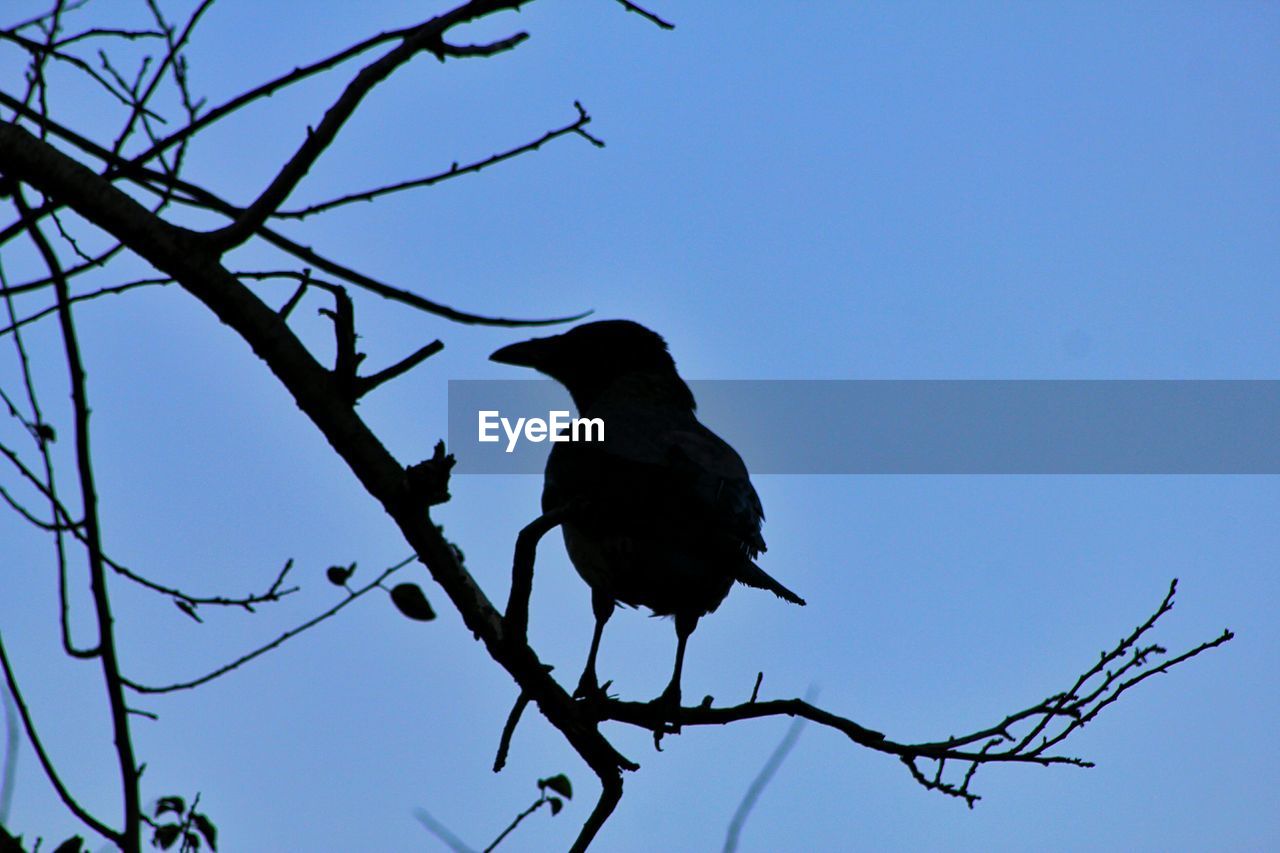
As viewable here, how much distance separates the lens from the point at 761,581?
195 inches

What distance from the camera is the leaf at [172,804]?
473 cm

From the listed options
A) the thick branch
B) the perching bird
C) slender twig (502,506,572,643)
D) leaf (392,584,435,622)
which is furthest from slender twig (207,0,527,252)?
the perching bird

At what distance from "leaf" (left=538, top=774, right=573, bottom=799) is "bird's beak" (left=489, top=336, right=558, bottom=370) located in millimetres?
2422

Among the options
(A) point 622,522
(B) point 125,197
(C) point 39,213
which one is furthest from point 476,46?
(A) point 622,522

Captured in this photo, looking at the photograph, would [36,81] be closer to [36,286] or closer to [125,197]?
[36,286]

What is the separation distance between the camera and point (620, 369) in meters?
6.65

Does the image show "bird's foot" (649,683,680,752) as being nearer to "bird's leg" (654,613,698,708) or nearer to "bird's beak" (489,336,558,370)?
"bird's leg" (654,613,698,708)

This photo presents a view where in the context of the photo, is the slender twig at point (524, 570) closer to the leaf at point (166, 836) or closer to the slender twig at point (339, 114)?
the slender twig at point (339, 114)

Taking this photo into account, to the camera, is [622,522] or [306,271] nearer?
[306,271]

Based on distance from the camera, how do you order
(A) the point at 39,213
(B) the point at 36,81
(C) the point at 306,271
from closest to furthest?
(C) the point at 306,271
(A) the point at 39,213
(B) the point at 36,81

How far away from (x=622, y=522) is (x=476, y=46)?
230 cm

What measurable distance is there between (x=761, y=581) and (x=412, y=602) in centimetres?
149

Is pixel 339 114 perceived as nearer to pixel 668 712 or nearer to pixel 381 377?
pixel 381 377

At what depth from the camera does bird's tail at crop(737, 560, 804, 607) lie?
493cm
